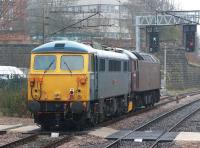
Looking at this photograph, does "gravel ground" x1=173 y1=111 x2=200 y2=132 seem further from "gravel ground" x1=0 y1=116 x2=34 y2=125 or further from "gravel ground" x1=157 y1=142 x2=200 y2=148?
"gravel ground" x1=0 y1=116 x2=34 y2=125

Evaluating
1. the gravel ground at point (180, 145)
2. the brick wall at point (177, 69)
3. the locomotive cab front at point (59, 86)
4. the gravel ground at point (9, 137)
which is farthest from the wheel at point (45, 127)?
the brick wall at point (177, 69)

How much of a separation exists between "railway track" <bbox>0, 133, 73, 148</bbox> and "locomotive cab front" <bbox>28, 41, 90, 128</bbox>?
1.25 metres

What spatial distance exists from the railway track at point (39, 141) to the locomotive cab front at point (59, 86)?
1.25 metres

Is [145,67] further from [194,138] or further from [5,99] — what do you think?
[194,138]

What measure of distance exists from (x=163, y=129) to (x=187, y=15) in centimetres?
3072

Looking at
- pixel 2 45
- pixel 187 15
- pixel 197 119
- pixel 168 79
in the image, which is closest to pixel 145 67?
pixel 197 119

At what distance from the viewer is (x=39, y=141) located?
17109 mm

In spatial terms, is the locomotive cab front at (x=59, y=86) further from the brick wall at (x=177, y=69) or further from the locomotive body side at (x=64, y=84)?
the brick wall at (x=177, y=69)

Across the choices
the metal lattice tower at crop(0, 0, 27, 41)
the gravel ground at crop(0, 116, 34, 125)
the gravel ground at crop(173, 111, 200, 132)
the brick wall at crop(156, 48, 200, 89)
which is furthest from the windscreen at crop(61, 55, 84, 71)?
the brick wall at crop(156, 48, 200, 89)

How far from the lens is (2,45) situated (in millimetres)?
60750

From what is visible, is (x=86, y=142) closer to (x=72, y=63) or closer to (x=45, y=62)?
(x=72, y=63)

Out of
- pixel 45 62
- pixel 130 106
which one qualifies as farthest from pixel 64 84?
pixel 130 106

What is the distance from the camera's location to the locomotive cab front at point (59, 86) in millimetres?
19391

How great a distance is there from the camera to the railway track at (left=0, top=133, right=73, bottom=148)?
51.8 feet
